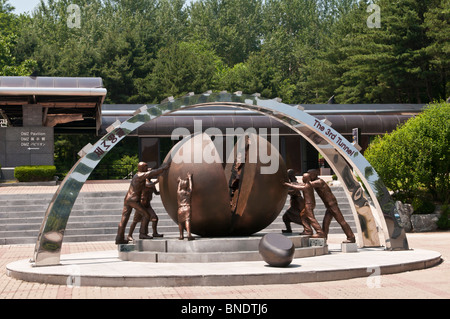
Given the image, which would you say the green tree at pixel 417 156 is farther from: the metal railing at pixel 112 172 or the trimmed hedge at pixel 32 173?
the metal railing at pixel 112 172

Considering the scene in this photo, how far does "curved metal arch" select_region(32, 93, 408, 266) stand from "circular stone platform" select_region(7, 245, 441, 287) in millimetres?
873

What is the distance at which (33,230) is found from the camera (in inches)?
829

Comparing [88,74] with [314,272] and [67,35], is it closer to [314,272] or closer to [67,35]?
[67,35]

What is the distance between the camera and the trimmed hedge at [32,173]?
3105 cm

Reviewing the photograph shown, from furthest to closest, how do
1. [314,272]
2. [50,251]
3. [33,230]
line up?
[33,230], [50,251], [314,272]

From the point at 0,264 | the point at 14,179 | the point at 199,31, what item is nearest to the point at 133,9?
the point at 199,31

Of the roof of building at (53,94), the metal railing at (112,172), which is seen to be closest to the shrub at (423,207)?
the roof of building at (53,94)

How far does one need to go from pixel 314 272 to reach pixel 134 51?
4752 cm

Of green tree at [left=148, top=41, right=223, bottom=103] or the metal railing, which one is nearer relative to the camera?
the metal railing

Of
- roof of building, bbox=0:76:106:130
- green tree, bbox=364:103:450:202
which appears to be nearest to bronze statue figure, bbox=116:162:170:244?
green tree, bbox=364:103:450:202

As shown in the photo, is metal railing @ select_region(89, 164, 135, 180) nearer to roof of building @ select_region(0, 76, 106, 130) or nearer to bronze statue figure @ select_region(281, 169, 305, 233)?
roof of building @ select_region(0, 76, 106, 130)

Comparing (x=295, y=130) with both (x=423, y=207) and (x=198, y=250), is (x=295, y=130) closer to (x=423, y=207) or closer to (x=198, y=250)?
(x=198, y=250)

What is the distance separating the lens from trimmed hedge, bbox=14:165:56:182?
1222 inches

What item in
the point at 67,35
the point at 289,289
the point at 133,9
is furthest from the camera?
the point at 133,9
